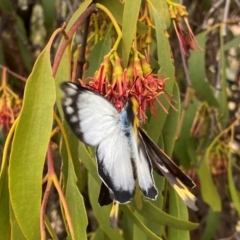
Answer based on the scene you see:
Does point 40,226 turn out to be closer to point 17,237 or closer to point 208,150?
point 17,237

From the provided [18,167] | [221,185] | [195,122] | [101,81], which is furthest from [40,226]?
[221,185]


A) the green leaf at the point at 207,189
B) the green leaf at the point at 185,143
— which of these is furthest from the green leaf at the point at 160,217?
the green leaf at the point at 185,143

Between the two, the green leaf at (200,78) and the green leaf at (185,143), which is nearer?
the green leaf at (200,78)

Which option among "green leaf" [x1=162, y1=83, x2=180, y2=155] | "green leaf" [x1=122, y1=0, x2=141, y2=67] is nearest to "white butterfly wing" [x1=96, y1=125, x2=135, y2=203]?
"green leaf" [x1=122, y1=0, x2=141, y2=67]

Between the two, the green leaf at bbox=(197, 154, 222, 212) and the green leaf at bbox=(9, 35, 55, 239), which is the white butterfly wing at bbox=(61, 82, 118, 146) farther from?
the green leaf at bbox=(197, 154, 222, 212)

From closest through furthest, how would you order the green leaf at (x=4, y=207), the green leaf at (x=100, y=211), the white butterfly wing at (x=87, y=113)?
the white butterfly wing at (x=87, y=113), the green leaf at (x=4, y=207), the green leaf at (x=100, y=211)

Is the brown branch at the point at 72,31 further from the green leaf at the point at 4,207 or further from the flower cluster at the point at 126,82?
the green leaf at the point at 4,207

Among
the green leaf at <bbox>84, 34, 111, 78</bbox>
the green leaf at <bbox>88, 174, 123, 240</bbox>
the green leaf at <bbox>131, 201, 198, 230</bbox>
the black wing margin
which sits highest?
the green leaf at <bbox>84, 34, 111, 78</bbox>
